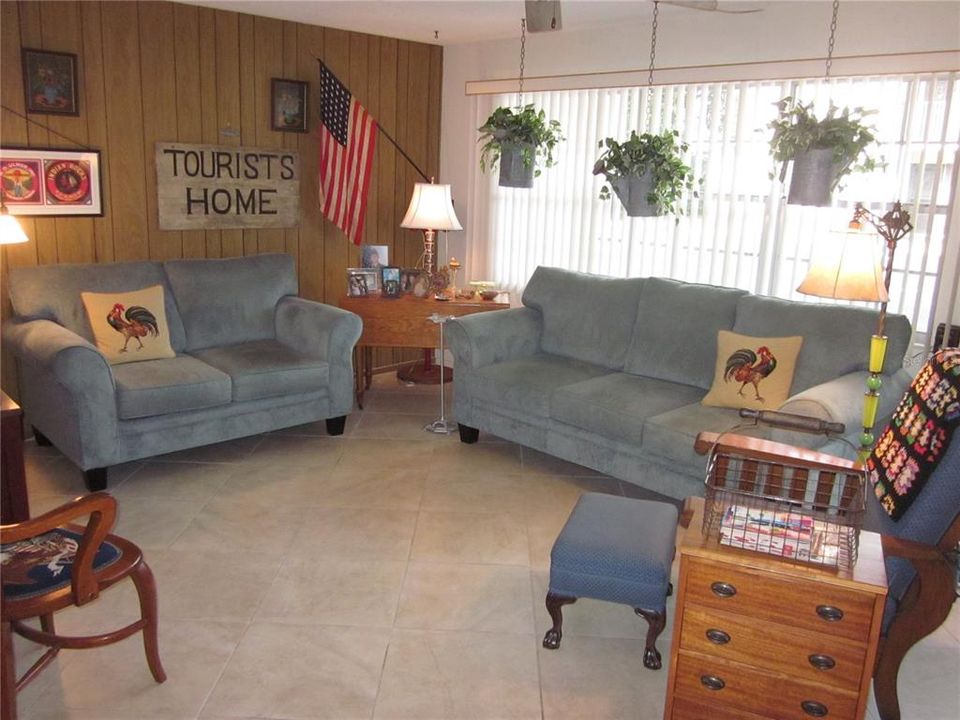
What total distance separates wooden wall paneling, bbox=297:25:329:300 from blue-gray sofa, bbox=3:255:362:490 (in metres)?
0.41

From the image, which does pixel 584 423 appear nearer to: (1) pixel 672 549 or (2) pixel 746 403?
(2) pixel 746 403

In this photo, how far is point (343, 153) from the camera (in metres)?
5.20

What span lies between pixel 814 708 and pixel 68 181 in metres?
4.10

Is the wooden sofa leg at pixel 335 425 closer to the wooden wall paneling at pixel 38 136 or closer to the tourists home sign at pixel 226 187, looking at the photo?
the tourists home sign at pixel 226 187

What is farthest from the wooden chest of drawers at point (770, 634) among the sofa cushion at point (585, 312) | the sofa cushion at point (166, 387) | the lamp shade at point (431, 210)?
the lamp shade at point (431, 210)

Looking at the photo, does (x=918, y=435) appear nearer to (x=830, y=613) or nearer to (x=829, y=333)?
(x=830, y=613)

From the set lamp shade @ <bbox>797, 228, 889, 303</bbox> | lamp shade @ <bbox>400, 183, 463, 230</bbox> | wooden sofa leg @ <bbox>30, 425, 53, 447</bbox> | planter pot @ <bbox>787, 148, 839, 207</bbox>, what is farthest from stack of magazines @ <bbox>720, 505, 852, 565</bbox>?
wooden sofa leg @ <bbox>30, 425, 53, 447</bbox>

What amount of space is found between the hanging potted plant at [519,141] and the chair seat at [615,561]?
2.56 m

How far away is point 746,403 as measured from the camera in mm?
3615

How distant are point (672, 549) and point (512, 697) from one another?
0.68m

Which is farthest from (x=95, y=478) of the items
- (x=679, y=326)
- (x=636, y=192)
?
(x=636, y=192)

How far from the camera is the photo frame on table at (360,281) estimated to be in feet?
16.6

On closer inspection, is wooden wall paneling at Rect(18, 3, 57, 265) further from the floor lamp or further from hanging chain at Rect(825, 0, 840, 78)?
hanging chain at Rect(825, 0, 840, 78)

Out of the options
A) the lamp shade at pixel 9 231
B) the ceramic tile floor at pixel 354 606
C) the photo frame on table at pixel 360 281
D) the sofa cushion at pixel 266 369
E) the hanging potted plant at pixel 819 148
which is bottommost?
the ceramic tile floor at pixel 354 606
